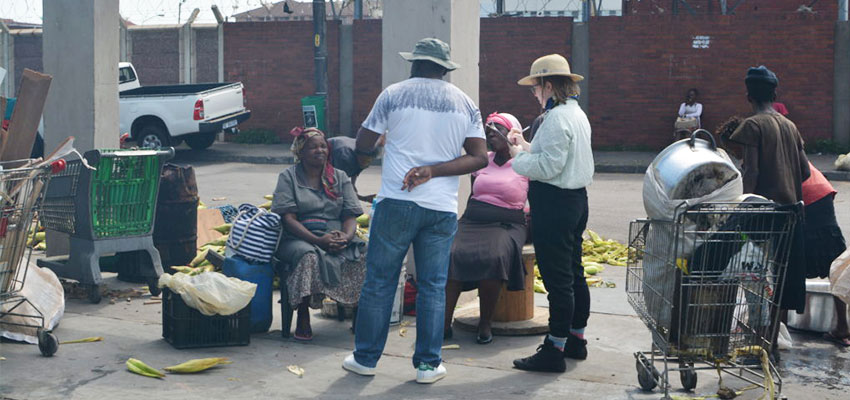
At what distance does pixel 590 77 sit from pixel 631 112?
119cm

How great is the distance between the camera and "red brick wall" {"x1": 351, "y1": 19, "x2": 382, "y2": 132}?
2420cm

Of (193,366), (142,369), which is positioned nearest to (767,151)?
(193,366)

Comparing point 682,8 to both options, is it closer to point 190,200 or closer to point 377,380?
point 190,200

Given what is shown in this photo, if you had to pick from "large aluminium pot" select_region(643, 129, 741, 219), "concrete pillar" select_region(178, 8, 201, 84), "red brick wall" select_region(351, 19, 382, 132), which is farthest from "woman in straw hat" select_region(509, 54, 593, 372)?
"concrete pillar" select_region(178, 8, 201, 84)

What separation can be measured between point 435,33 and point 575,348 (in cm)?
256

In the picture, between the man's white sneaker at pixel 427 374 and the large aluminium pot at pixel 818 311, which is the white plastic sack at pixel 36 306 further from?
the large aluminium pot at pixel 818 311

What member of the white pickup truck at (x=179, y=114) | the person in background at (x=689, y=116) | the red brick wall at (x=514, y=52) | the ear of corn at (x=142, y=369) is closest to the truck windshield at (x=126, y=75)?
the white pickup truck at (x=179, y=114)

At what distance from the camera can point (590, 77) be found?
22719mm

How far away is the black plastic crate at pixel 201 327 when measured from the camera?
6.43m

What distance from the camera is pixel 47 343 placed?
242 inches

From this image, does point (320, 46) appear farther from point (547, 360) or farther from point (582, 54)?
point (547, 360)

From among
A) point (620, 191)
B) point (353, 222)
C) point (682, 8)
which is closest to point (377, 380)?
point (353, 222)

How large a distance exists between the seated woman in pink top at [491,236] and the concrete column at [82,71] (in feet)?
12.3

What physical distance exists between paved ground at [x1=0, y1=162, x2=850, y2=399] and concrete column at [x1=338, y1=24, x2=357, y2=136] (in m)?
17.2
